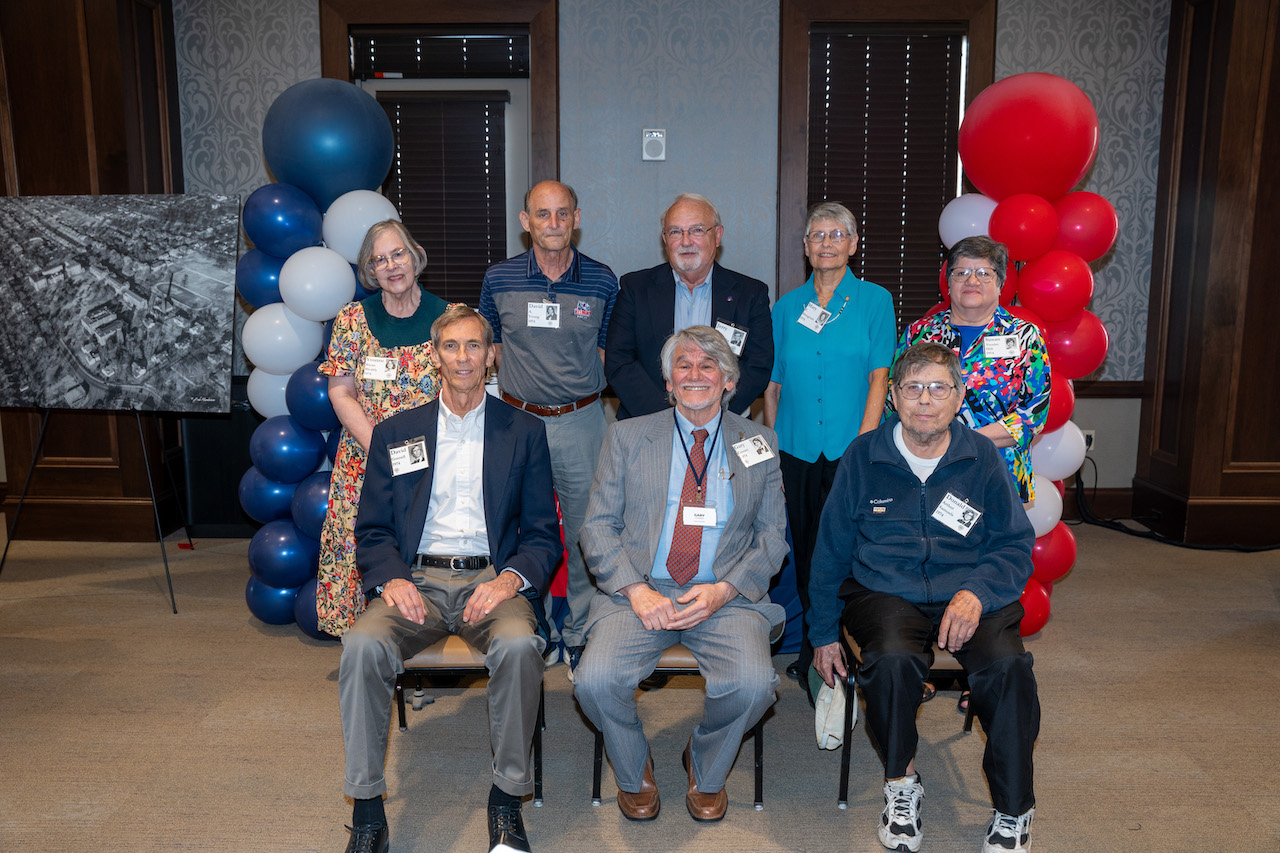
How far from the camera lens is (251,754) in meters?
2.68

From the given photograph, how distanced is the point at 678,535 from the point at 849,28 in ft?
11.7

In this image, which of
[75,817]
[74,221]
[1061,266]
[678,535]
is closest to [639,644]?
[678,535]

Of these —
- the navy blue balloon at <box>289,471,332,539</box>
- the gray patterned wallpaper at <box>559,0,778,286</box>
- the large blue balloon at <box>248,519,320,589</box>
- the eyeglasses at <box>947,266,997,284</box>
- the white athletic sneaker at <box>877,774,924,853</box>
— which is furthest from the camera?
the gray patterned wallpaper at <box>559,0,778,286</box>

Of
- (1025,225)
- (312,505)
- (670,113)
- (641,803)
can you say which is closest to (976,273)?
(1025,225)

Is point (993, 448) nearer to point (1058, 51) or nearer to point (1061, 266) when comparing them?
point (1061, 266)

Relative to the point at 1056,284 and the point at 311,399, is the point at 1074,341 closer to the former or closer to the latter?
the point at 1056,284

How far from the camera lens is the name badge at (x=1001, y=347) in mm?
2855

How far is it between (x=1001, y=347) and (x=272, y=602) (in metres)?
2.99

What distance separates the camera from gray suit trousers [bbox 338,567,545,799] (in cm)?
214

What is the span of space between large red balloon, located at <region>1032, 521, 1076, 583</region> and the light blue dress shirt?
5.60 ft

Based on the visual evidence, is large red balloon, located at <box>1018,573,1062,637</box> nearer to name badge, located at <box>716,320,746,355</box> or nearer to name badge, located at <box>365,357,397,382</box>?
name badge, located at <box>716,320,746,355</box>

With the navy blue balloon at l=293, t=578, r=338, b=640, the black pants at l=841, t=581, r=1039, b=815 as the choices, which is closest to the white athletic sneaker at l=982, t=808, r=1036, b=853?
the black pants at l=841, t=581, r=1039, b=815

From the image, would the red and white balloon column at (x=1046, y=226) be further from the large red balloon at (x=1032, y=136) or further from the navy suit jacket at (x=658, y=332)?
the navy suit jacket at (x=658, y=332)

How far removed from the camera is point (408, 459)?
8.08 ft
